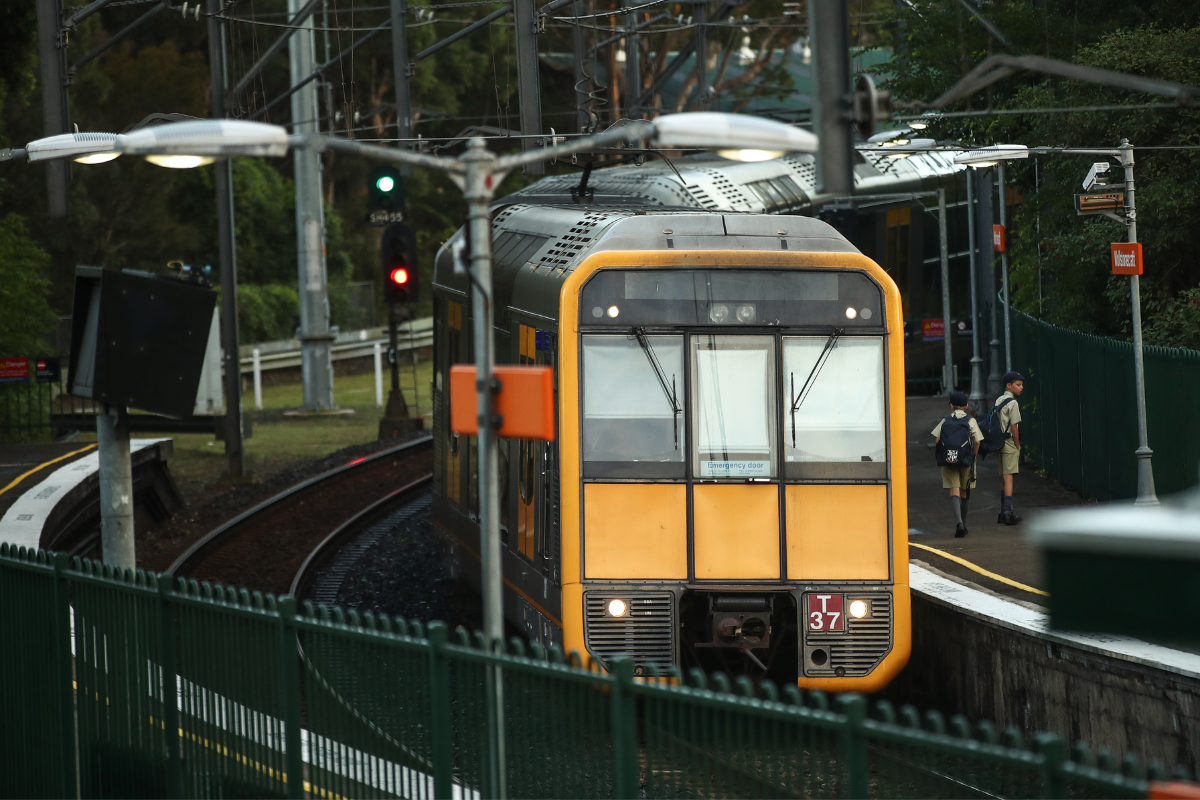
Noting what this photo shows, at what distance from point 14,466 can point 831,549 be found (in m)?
13.1

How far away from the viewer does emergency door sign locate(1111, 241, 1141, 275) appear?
51.8 feet

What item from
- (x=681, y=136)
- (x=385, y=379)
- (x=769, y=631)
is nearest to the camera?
(x=681, y=136)

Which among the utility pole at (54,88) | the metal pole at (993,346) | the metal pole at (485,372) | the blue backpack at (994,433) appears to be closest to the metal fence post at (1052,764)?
the metal pole at (485,372)

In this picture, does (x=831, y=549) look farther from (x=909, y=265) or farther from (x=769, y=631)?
(x=909, y=265)

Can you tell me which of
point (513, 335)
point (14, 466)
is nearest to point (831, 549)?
point (513, 335)

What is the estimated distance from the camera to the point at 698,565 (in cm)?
1034

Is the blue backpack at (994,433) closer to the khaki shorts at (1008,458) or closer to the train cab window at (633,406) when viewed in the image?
the khaki shorts at (1008,458)

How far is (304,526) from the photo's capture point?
64.1ft

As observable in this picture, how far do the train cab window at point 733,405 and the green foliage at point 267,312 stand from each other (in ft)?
109

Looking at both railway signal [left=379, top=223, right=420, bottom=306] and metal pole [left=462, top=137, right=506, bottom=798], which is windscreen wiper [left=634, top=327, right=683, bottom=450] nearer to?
metal pole [left=462, top=137, right=506, bottom=798]

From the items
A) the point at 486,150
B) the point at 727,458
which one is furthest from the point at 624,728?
the point at 727,458

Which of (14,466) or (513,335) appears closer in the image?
(513,335)

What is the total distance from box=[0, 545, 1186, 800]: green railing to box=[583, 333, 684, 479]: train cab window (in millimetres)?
3473

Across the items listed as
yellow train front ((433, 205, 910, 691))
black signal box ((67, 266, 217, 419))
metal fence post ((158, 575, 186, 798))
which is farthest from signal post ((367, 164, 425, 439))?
metal fence post ((158, 575, 186, 798))
